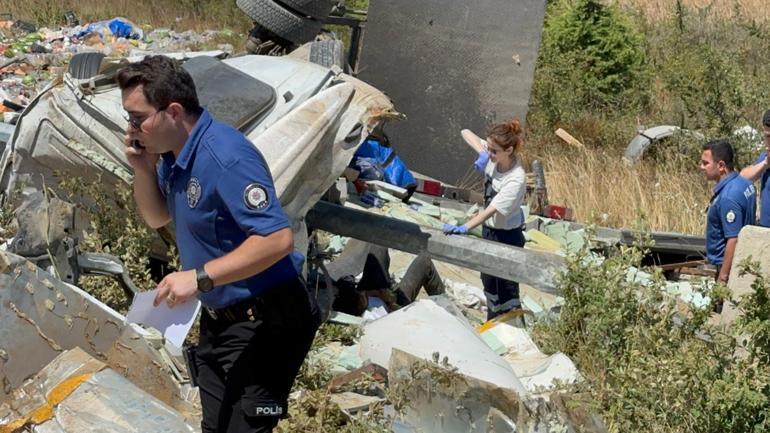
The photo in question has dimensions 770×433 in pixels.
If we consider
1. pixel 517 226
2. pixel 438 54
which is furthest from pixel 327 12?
pixel 517 226

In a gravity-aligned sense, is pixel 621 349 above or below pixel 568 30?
above

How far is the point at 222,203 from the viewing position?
3426 mm

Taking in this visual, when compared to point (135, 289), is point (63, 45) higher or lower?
lower

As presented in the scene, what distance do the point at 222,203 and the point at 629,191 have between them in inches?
297

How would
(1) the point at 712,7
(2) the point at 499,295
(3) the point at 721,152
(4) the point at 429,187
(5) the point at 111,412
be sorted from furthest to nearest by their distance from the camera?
(1) the point at 712,7
(4) the point at 429,187
(3) the point at 721,152
(2) the point at 499,295
(5) the point at 111,412

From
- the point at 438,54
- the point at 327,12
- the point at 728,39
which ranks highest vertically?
the point at 327,12

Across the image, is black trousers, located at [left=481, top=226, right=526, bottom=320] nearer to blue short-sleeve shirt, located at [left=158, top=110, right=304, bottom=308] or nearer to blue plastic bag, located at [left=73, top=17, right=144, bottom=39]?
blue short-sleeve shirt, located at [left=158, top=110, right=304, bottom=308]

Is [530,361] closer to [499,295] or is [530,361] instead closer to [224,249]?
[499,295]

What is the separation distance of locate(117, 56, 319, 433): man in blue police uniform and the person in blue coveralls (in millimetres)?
2945

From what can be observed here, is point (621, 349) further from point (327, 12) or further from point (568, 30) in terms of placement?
point (568, 30)

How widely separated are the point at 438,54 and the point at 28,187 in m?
5.12

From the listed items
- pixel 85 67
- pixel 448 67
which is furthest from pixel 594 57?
pixel 85 67

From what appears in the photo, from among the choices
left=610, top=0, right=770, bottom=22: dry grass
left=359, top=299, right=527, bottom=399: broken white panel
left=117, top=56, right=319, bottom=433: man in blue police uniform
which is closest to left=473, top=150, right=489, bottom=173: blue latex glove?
left=359, top=299, right=527, bottom=399: broken white panel

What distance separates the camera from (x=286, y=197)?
559cm
